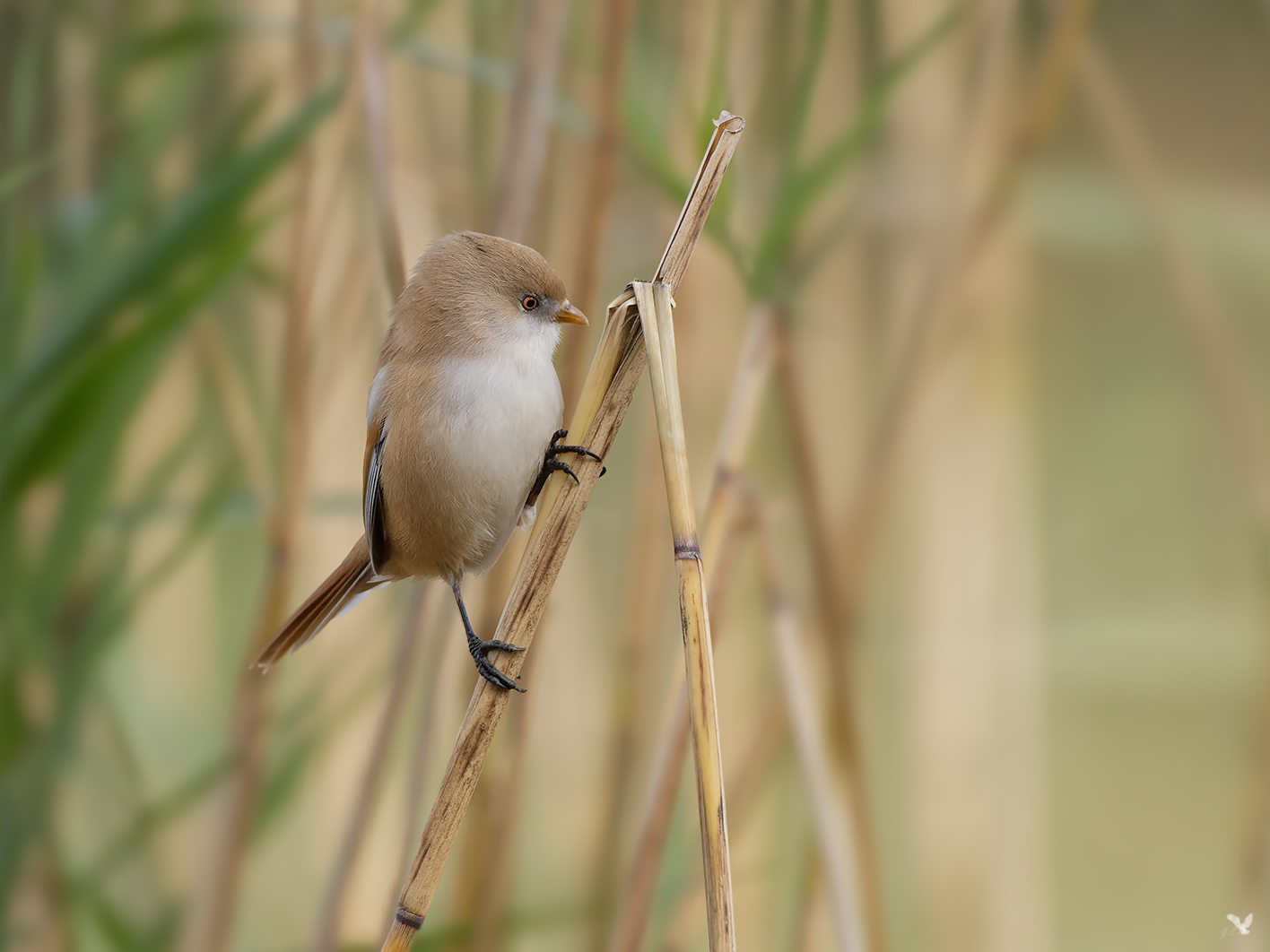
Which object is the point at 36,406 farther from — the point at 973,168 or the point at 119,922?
the point at 973,168

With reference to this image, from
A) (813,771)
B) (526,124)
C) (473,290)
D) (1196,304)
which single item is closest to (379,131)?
(526,124)

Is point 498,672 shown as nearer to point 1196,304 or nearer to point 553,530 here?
point 553,530

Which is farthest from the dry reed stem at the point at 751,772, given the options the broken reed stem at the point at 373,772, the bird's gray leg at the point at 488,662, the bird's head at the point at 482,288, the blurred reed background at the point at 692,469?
the bird's head at the point at 482,288

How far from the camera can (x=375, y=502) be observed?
86 centimetres

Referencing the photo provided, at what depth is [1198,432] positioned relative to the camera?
68.7 inches

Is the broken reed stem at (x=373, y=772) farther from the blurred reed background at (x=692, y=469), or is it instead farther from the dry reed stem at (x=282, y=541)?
the dry reed stem at (x=282, y=541)

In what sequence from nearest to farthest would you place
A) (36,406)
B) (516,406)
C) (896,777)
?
(516,406) → (36,406) → (896,777)

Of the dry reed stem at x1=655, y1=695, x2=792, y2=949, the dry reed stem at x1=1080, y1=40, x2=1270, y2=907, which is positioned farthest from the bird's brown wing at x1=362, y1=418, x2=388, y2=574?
the dry reed stem at x1=1080, y1=40, x2=1270, y2=907

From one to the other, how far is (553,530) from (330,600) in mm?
371

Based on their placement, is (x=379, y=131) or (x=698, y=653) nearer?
(x=698, y=653)

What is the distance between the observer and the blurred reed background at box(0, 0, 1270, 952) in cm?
103

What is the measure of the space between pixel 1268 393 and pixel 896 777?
95 cm

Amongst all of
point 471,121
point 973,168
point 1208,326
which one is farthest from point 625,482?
point 1208,326

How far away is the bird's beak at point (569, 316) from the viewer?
2.60ft
